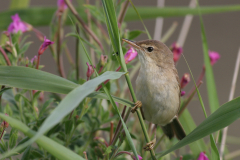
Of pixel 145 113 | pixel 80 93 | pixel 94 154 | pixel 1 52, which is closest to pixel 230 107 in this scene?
pixel 80 93

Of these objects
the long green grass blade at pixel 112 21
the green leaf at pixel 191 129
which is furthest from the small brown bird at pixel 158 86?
the long green grass blade at pixel 112 21

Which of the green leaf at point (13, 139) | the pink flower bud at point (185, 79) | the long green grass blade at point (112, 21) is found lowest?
the green leaf at point (13, 139)

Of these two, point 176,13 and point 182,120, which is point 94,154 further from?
point 176,13

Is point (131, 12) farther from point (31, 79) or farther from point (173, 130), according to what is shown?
point (31, 79)

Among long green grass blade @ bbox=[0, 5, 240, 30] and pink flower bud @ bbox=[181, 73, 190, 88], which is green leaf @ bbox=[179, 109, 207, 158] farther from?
long green grass blade @ bbox=[0, 5, 240, 30]

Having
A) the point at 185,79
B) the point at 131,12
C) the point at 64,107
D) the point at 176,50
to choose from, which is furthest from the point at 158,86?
the point at 64,107

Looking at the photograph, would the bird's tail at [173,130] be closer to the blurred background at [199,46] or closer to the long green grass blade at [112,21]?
the long green grass blade at [112,21]

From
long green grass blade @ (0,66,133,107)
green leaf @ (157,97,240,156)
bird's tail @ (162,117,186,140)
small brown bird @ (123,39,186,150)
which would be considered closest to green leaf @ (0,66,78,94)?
long green grass blade @ (0,66,133,107)
